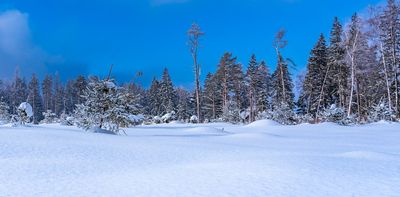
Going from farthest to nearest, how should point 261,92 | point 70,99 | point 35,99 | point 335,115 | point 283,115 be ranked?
point 70,99, point 35,99, point 261,92, point 283,115, point 335,115

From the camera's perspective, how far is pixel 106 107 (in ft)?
44.6

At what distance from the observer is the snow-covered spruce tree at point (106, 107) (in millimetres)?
13219

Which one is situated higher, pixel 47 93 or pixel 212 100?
pixel 47 93

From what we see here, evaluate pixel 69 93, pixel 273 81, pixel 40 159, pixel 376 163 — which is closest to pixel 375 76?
pixel 273 81

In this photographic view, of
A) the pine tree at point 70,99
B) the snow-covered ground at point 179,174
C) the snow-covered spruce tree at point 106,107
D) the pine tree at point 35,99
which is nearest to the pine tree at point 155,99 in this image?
the pine tree at point 35,99

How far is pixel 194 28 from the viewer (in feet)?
102

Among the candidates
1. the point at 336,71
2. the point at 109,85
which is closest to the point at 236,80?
the point at 336,71

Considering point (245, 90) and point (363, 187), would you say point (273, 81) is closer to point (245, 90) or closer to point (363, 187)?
point (245, 90)

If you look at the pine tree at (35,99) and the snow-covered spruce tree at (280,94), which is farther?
the pine tree at (35,99)

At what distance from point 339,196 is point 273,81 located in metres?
43.2

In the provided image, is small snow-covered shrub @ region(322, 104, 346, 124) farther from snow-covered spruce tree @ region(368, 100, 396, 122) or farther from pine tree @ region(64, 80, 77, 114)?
pine tree @ region(64, 80, 77, 114)

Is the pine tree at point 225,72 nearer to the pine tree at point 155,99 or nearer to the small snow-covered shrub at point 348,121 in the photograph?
the pine tree at point 155,99

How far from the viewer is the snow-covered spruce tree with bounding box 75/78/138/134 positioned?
13219 millimetres

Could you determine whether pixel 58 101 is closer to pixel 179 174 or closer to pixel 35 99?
pixel 35 99
